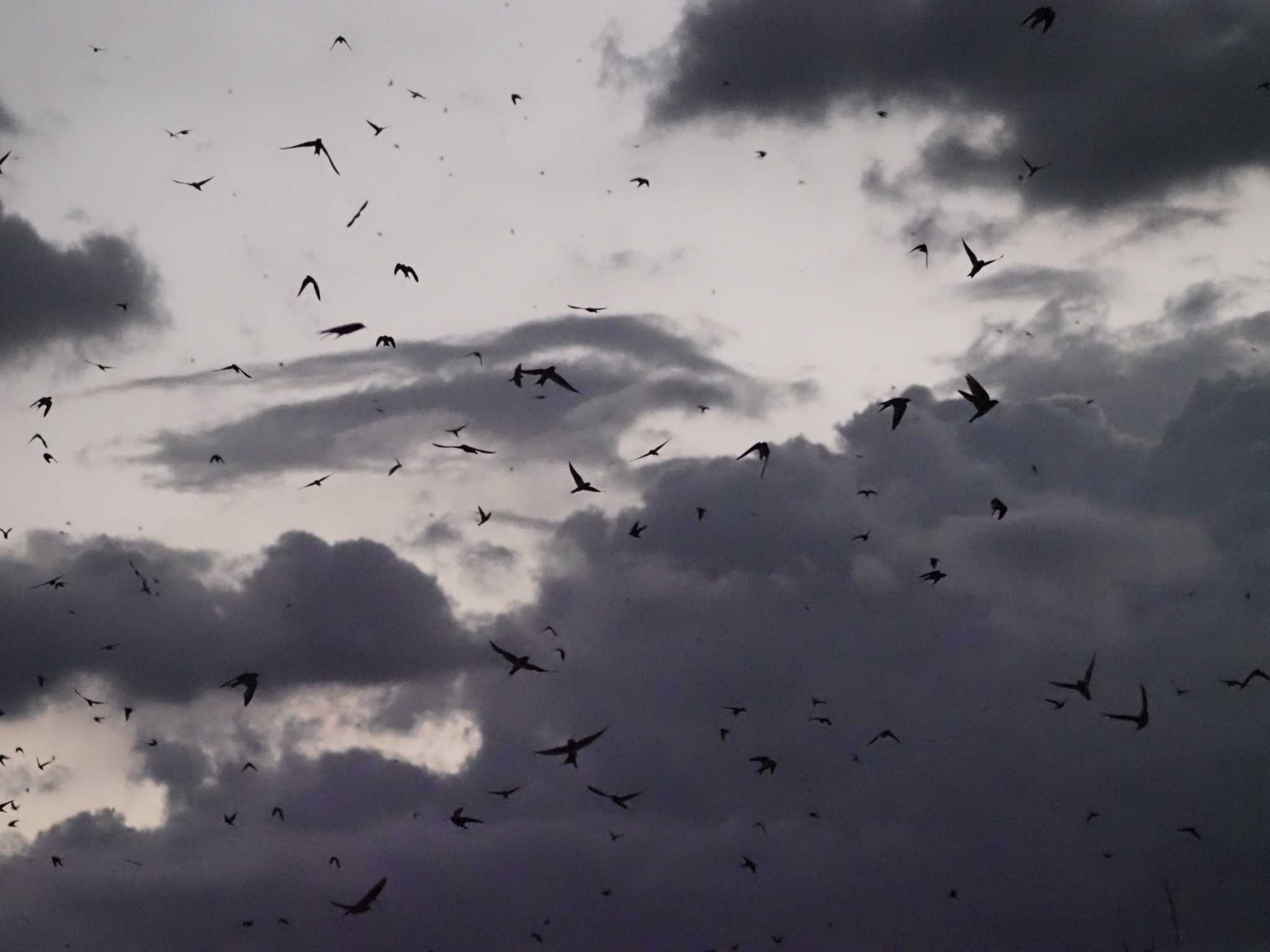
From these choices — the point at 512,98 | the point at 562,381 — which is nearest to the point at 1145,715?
the point at 562,381

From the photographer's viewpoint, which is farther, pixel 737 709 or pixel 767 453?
pixel 737 709

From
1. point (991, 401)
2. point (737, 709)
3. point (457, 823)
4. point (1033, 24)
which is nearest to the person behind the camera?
point (991, 401)

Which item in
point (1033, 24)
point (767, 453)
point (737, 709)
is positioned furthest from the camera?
point (737, 709)

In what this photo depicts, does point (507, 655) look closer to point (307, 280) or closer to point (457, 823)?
point (457, 823)

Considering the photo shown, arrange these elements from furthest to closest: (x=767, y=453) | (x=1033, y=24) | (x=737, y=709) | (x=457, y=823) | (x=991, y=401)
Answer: (x=737, y=709)
(x=457, y=823)
(x=767, y=453)
(x=1033, y=24)
(x=991, y=401)

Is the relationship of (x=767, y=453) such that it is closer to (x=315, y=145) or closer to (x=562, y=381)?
(x=562, y=381)

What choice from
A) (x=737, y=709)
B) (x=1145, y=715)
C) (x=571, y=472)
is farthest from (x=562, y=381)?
(x=737, y=709)

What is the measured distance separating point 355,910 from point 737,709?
37314mm

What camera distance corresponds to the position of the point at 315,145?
4731 centimetres

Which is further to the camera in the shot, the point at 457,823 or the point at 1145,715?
the point at 457,823

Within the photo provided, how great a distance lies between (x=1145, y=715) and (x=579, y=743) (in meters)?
19.8

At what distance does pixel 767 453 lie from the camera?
148 ft

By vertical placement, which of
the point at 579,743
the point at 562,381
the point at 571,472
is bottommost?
the point at 579,743

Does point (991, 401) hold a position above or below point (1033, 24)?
below
